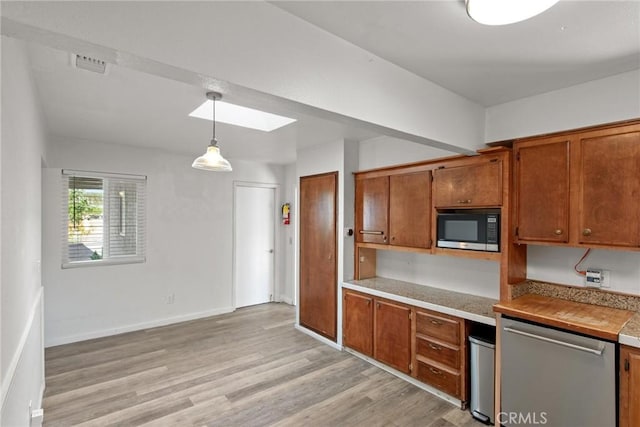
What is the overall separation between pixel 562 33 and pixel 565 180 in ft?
3.62

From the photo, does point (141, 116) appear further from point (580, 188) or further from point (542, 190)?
point (580, 188)

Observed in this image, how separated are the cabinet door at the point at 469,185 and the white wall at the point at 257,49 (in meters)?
0.84

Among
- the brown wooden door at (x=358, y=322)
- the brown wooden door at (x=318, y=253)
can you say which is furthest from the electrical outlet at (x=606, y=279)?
the brown wooden door at (x=318, y=253)

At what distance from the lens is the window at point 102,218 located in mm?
3996

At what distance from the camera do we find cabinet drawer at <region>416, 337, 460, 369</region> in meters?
2.69

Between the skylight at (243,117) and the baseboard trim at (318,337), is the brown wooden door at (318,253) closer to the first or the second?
the baseboard trim at (318,337)

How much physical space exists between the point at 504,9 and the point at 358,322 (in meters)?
3.05

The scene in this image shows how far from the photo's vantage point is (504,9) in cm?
126

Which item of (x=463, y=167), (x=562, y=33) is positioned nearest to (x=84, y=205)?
(x=463, y=167)

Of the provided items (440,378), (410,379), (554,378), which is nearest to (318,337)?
(410,379)

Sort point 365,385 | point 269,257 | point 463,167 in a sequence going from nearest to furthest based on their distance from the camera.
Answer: point 463,167 < point 365,385 < point 269,257

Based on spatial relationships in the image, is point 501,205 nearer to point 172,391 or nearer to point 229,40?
point 229,40

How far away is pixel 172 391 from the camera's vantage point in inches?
115

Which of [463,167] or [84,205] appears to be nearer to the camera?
[463,167]
